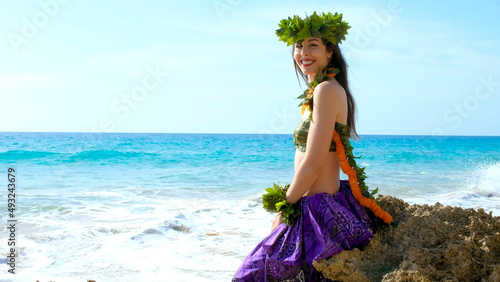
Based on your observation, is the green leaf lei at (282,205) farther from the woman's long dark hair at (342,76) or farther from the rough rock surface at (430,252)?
the woman's long dark hair at (342,76)

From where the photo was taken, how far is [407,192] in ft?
37.5

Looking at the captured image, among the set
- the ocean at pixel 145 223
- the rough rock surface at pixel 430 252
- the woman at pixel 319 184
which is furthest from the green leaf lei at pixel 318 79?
the rough rock surface at pixel 430 252

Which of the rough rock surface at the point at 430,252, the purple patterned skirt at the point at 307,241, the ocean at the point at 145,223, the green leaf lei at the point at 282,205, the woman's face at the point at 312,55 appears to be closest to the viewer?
the rough rock surface at the point at 430,252

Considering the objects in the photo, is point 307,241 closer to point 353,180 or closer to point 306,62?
point 353,180

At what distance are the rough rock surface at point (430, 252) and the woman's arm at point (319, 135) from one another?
45cm

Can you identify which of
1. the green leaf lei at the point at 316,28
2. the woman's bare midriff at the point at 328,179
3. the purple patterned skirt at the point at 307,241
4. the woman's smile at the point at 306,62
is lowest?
the purple patterned skirt at the point at 307,241

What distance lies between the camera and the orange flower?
266cm

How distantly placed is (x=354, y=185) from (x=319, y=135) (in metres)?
0.45

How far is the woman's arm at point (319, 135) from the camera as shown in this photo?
253 centimetres

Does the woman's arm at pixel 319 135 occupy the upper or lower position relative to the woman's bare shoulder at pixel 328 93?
lower

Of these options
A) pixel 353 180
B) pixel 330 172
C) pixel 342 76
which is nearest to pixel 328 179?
pixel 330 172

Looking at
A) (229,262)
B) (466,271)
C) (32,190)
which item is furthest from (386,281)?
(32,190)

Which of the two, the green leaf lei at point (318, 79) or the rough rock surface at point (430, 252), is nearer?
the rough rock surface at point (430, 252)

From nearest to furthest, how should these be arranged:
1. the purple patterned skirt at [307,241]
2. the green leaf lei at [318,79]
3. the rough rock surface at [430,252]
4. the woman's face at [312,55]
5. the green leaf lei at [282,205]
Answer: the rough rock surface at [430,252] → the purple patterned skirt at [307,241] → the green leaf lei at [282,205] → the green leaf lei at [318,79] → the woman's face at [312,55]
